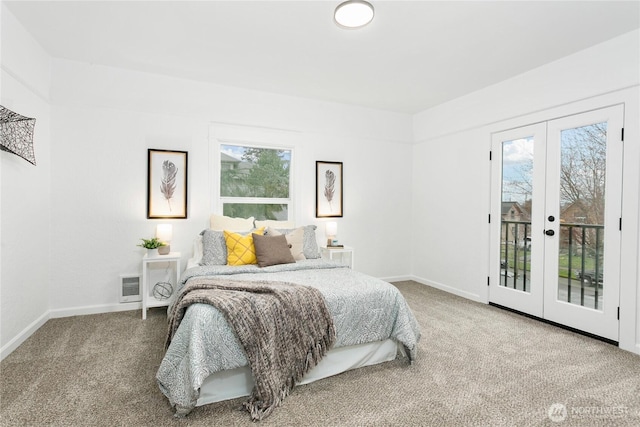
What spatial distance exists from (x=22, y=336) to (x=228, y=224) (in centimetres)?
199

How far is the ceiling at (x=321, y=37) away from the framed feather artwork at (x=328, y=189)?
→ 1166 mm

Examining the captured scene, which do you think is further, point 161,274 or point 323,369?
point 161,274

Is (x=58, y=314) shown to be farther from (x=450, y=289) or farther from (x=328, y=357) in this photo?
(x=450, y=289)

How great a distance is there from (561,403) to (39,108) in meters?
4.71

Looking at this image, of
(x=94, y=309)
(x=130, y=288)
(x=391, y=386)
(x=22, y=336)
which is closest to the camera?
(x=391, y=386)

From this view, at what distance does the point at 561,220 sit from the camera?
3279mm

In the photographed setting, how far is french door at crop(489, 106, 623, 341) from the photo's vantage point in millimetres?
2896

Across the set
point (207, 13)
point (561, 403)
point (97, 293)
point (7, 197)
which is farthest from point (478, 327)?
point (7, 197)

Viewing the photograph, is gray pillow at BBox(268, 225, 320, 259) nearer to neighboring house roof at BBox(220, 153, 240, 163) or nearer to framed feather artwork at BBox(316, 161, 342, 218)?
framed feather artwork at BBox(316, 161, 342, 218)

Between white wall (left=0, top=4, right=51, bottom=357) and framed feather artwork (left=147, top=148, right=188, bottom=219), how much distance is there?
3.04 ft

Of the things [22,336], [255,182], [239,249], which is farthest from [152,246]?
[255,182]

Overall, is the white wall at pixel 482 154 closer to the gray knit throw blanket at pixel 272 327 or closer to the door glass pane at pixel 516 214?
the door glass pane at pixel 516 214

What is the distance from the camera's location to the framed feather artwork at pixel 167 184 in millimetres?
3750

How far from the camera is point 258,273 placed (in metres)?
2.99
